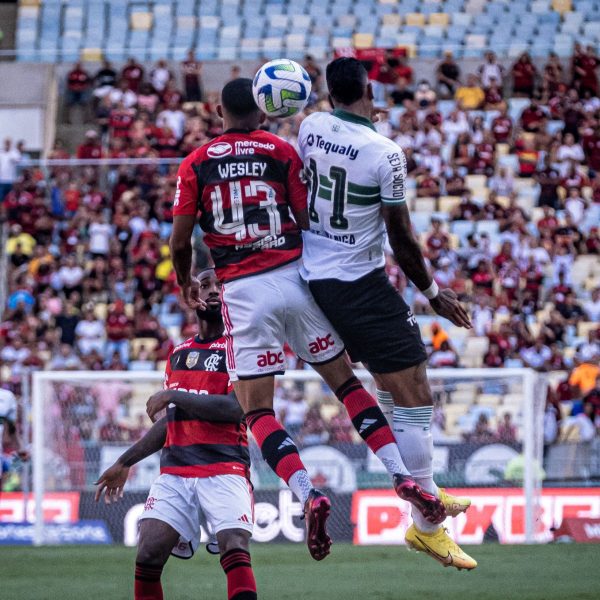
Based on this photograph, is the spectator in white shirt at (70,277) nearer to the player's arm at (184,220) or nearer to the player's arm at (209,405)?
the player's arm at (209,405)

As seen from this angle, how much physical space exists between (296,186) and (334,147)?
0.31 meters

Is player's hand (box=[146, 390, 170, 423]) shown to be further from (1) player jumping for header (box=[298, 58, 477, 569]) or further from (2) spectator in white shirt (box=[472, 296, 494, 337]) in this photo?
(2) spectator in white shirt (box=[472, 296, 494, 337])

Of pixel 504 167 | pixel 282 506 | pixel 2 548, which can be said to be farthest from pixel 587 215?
pixel 2 548

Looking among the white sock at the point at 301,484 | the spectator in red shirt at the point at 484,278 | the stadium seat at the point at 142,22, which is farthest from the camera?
the stadium seat at the point at 142,22

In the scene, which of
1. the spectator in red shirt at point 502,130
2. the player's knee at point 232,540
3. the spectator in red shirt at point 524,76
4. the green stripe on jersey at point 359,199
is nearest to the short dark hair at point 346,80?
the green stripe on jersey at point 359,199

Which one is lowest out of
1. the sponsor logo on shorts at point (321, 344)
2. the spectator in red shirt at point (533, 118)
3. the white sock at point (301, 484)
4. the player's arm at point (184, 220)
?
the spectator in red shirt at point (533, 118)

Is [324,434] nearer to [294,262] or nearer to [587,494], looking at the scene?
[587,494]

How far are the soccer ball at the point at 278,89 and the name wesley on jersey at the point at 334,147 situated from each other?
0.68 feet

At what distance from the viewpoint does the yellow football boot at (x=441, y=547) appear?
26.4 feet

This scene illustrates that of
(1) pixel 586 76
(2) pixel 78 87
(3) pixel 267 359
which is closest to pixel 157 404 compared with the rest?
(3) pixel 267 359

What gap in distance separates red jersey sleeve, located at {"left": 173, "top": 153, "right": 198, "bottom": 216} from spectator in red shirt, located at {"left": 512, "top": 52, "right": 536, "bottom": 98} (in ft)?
72.7

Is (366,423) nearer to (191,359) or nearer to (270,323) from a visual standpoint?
(270,323)

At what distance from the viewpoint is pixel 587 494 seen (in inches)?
695

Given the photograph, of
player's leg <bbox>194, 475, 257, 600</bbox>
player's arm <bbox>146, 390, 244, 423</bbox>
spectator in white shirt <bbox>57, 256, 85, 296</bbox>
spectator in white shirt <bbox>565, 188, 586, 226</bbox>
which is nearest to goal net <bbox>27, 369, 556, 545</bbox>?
spectator in white shirt <bbox>57, 256, 85, 296</bbox>
